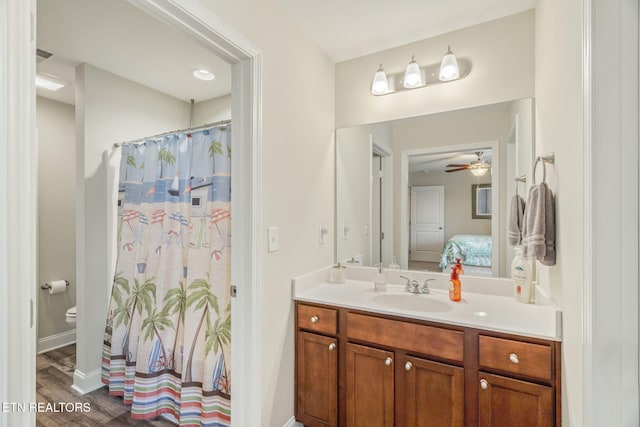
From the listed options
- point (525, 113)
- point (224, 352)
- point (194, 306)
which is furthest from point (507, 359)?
point (194, 306)

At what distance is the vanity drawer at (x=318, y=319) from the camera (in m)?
1.64

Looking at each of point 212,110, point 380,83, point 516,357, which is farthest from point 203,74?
point 516,357

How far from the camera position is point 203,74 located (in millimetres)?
2420

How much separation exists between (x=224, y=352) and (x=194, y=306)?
1.10ft

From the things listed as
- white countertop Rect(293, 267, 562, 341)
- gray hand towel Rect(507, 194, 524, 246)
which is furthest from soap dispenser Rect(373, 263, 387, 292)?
gray hand towel Rect(507, 194, 524, 246)

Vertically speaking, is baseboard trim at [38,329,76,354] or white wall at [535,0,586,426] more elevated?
white wall at [535,0,586,426]

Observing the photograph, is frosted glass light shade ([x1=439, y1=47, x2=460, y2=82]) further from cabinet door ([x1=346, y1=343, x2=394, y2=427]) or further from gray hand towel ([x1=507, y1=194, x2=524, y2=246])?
cabinet door ([x1=346, y1=343, x2=394, y2=427])

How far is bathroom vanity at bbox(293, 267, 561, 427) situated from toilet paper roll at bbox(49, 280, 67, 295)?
265 centimetres

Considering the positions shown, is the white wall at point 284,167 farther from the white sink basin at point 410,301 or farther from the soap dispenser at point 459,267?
the soap dispenser at point 459,267

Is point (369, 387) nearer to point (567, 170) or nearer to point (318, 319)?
point (318, 319)

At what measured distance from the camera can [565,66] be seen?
106 cm

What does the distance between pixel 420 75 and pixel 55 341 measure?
4.00 m

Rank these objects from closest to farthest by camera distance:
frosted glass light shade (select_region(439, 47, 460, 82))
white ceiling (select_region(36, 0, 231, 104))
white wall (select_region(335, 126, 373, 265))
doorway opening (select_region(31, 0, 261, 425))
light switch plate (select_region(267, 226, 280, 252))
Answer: doorway opening (select_region(31, 0, 261, 425)) → light switch plate (select_region(267, 226, 280, 252)) → white ceiling (select_region(36, 0, 231, 104)) → frosted glass light shade (select_region(439, 47, 460, 82)) → white wall (select_region(335, 126, 373, 265))

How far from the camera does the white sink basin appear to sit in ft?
5.64
